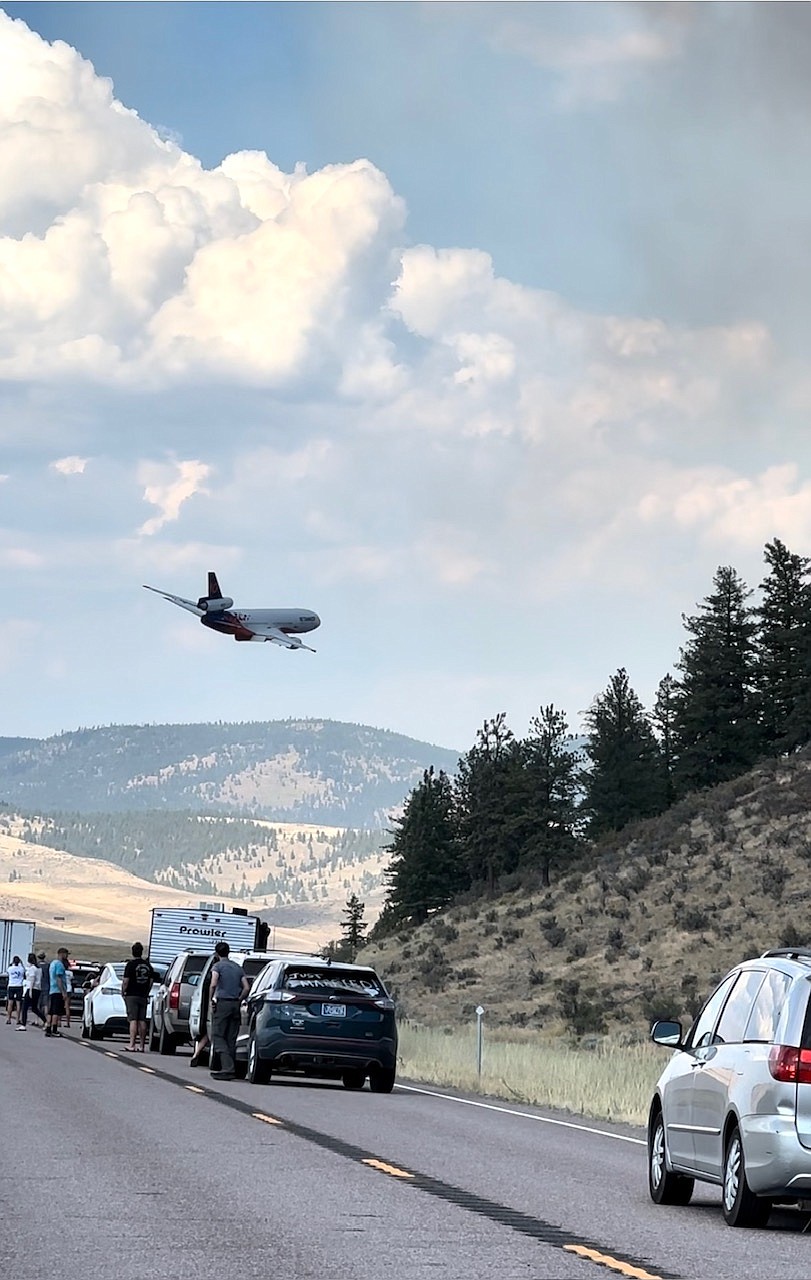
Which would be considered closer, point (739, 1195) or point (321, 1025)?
point (739, 1195)

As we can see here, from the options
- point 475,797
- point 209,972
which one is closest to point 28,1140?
point 209,972

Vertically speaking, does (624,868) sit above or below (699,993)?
above

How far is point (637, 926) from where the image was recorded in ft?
223

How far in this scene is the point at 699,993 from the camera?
57938 millimetres

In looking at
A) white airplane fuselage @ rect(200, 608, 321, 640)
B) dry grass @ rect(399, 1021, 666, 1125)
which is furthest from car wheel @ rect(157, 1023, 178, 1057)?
white airplane fuselage @ rect(200, 608, 321, 640)

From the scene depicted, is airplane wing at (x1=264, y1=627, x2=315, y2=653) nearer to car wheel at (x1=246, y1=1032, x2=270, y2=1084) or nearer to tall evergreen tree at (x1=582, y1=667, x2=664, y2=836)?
tall evergreen tree at (x1=582, y1=667, x2=664, y2=836)

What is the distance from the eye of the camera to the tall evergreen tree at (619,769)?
8931 cm

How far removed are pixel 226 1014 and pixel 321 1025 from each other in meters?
2.60

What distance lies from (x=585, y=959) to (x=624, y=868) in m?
9.09

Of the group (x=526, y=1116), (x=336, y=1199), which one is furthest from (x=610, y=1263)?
(x=526, y=1116)

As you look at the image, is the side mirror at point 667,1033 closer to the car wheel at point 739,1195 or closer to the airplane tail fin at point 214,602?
the car wheel at point 739,1195

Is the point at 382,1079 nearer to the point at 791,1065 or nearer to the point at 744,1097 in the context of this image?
the point at 744,1097

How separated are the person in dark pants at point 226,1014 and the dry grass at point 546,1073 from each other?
11.1 ft

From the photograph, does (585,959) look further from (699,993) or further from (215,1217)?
(215,1217)
